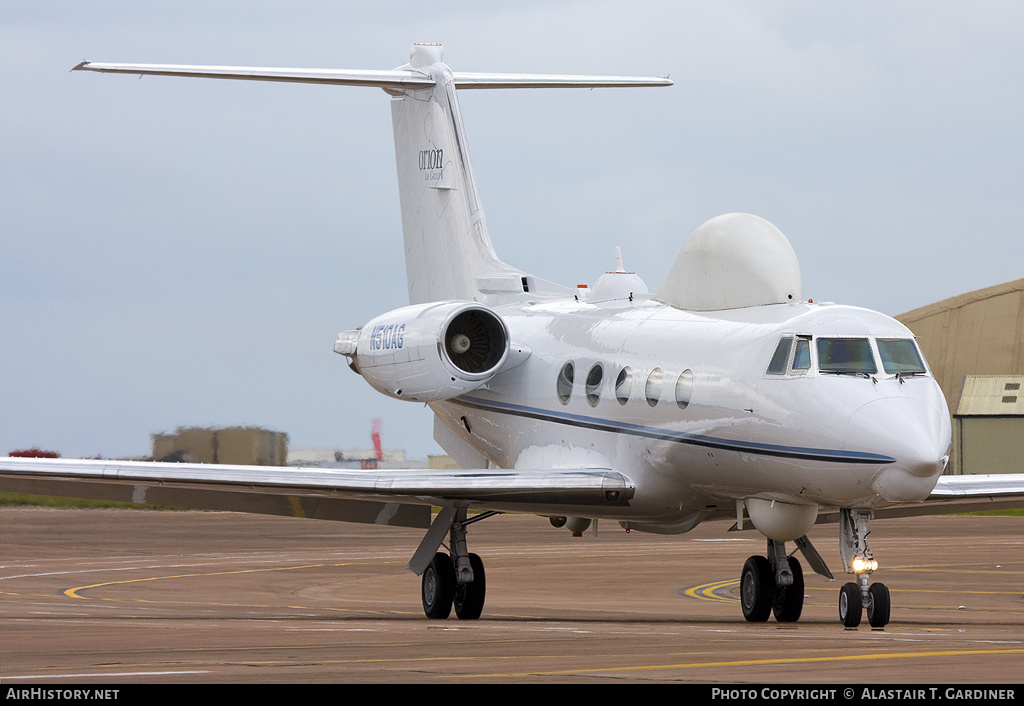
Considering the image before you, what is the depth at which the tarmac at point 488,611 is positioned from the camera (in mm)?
10852

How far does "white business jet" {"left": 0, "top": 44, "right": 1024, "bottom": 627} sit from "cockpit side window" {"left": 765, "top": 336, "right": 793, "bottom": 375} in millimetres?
23

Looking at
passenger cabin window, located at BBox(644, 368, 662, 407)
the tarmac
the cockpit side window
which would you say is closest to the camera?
the tarmac

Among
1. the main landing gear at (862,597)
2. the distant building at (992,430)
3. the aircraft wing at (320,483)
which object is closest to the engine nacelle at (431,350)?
the aircraft wing at (320,483)

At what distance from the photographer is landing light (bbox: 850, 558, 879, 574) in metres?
15.0

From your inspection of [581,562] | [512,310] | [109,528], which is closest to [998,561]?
[581,562]

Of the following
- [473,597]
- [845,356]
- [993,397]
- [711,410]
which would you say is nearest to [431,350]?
[473,597]

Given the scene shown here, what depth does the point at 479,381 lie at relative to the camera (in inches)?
821

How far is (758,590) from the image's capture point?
1822 centimetres

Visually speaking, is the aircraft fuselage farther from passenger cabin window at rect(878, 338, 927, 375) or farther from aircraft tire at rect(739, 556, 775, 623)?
aircraft tire at rect(739, 556, 775, 623)

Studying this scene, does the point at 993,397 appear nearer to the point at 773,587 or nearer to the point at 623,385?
the point at 773,587

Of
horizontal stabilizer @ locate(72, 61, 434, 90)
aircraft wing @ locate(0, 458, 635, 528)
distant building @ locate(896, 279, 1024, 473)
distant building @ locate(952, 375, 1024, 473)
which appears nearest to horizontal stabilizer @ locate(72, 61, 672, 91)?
horizontal stabilizer @ locate(72, 61, 434, 90)

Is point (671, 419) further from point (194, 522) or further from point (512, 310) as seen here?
point (194, 522)

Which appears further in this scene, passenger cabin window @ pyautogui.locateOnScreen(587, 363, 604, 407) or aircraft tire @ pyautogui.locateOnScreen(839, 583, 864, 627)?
passenger cabin window @ pyautogui.locateOnScreen(587, 363, 604, 407)

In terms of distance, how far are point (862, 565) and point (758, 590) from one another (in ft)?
10.7
